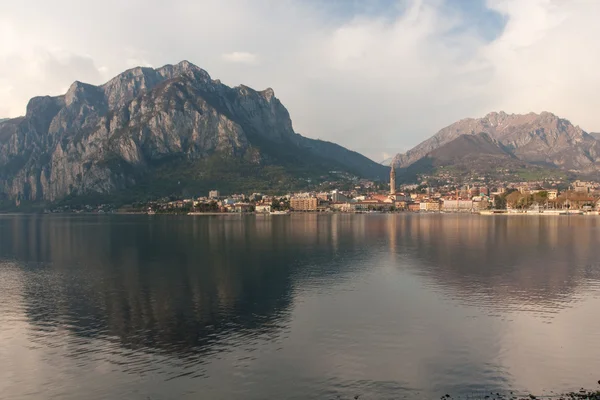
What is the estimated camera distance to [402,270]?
182ft

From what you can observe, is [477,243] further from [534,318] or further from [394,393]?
[394,393]

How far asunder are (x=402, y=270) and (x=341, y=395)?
35165 mm

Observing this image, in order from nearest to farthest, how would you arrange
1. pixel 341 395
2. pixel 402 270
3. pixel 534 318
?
pixel 341 395
pixel 534 318
pixel 402 270

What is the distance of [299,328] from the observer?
32.0 m

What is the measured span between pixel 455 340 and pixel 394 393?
878cm

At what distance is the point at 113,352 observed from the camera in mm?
27672

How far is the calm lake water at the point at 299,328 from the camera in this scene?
2336cm

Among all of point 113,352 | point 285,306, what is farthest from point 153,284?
point 113,352

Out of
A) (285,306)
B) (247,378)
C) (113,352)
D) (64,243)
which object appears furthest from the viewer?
(64,243)

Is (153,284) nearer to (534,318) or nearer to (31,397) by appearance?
(31,397)

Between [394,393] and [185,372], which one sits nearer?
[394,393]

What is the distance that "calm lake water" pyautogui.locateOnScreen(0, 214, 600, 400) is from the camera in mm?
23359

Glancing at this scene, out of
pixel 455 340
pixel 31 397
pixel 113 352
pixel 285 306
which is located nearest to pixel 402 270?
pixel 285 306

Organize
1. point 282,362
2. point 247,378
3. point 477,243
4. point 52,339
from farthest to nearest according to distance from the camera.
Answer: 1. point 477,243
2. point 52,339
3. point 282,362
4. point 247,378
